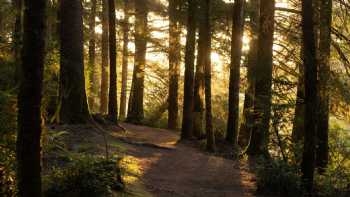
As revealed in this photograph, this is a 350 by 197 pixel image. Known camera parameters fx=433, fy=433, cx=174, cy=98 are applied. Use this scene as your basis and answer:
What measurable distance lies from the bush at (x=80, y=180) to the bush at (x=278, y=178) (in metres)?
5.00

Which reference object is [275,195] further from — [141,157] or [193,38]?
[193,38]

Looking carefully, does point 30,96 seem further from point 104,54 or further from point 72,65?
point 104,54

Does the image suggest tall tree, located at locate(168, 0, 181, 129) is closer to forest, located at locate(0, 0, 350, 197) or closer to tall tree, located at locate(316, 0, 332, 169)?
forest, located at locate(0, 0, 350, 197)

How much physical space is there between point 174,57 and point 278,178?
12321mm

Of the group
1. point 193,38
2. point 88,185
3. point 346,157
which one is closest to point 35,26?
point 88,185

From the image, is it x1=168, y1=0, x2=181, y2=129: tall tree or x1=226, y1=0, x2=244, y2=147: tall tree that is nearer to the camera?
x1=226, y1=0, x2=244, y2=147: tall tree

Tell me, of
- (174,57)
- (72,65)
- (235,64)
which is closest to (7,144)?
(72,65)

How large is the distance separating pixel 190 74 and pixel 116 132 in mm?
4237

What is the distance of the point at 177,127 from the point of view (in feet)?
81.7

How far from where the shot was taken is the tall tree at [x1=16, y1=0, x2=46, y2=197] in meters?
5.39

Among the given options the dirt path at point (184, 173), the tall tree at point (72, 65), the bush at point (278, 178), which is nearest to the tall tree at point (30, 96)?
the dirt path at point (184, 173)

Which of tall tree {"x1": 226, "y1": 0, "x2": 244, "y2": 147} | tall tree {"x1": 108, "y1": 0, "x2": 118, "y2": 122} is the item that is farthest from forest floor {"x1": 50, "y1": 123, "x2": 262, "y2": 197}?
tall tree {"x1": 226, "y1": 0, "x2": 244, "y2": 147}

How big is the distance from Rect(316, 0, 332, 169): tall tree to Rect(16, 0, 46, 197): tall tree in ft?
24.3

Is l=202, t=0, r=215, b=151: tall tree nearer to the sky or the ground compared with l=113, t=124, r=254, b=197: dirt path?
nearer to the sky
